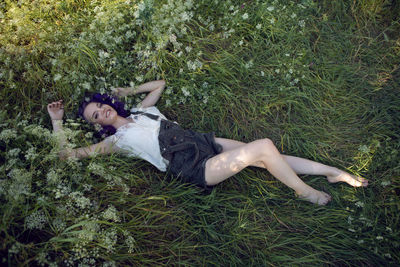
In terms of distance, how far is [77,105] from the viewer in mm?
3381

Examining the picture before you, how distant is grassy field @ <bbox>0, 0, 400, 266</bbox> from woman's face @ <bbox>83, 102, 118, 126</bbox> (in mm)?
154

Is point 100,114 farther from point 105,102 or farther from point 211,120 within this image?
point 211,120

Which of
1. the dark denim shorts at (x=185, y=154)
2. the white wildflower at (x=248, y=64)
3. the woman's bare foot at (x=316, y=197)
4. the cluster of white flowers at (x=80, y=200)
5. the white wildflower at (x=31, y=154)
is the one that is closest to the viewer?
the cluster of white flowers at (x=80, y=200)

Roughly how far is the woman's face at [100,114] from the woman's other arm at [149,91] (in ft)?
1.09

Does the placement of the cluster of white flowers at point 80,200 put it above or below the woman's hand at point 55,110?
below

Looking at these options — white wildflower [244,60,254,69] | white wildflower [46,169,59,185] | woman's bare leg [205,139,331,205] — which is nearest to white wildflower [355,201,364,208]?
woman's bare leg [205,139,331,205]

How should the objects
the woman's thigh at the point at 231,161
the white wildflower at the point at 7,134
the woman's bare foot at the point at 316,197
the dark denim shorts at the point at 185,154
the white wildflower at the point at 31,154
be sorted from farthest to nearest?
the woman's bare foot at the point at 316,197 < the dark denim shorts at the point at 185,154 < the woman's thigh at the point at 231,161 < the white wildflower at the point at 7,134 < the white wildflower at the point at 31,154

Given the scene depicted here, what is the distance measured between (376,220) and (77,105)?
12.4 feet

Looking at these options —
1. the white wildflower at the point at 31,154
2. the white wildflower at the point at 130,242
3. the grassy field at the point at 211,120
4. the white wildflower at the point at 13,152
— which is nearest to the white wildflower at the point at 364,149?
the grassy field at the point at 211,120

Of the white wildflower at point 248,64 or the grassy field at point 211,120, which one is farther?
the white wildflower at point 248,64

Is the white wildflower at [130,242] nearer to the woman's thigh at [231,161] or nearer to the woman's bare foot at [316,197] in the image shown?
the woman's thigh at [231,161]

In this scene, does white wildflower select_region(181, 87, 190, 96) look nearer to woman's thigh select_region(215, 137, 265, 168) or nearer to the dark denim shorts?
the dark denim shorts

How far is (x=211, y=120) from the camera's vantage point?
3.61 metres

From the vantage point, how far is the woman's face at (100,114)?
10.0ft
